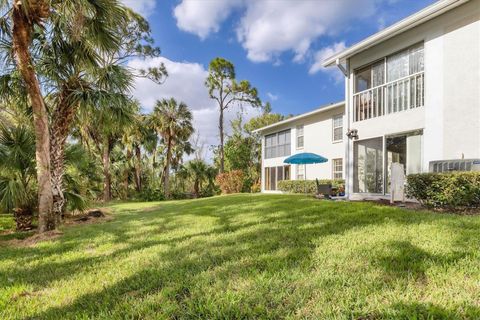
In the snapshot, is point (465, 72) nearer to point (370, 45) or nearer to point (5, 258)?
point (370, 45)

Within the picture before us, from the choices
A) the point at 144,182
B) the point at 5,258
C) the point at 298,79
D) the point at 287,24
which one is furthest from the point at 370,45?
the point at 144,182

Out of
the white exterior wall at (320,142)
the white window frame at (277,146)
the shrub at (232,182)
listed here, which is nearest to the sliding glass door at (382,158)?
the white exterior wall at (320,142)

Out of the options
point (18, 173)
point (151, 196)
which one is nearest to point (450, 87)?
point (18, 173)

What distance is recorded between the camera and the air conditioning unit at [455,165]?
23.8ft

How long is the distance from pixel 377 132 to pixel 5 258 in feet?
35.8

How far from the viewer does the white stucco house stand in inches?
304

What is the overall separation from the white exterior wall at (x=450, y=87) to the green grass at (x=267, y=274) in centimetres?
352

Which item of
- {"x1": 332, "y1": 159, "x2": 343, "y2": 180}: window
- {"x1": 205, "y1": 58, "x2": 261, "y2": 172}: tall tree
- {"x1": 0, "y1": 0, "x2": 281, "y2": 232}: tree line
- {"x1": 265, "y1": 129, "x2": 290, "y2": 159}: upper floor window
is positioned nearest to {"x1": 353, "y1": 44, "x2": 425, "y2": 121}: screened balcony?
{"x1": 332, "y1": 159, "x2": 343, "y2": 180}: window

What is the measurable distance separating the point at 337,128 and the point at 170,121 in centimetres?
1546

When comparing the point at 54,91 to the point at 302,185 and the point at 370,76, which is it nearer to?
the point at 370,76

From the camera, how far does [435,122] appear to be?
8367 mm

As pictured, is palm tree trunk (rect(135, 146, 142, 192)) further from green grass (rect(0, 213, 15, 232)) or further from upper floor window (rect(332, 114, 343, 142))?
upper floor window (rect(332, 114, 343, 142))

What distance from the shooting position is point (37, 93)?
7.15 metres

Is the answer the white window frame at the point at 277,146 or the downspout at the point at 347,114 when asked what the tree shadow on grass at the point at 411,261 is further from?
the white window frame at the point at 277,146
